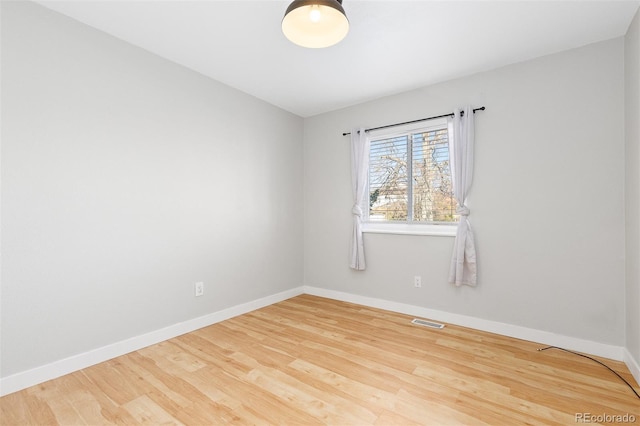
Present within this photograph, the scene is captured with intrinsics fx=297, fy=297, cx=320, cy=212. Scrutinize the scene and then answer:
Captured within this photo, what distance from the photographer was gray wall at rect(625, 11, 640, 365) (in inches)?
79.3

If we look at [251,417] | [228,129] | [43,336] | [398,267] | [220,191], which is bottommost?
[251,417]

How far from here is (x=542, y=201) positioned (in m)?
2.60

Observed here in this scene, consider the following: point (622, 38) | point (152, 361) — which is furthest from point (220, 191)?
point (622, 38)

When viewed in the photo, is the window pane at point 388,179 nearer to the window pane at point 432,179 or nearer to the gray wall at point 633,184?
the window pane at point 432,179

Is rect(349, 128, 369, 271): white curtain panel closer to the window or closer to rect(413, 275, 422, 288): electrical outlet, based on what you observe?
the window

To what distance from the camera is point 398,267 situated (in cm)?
344

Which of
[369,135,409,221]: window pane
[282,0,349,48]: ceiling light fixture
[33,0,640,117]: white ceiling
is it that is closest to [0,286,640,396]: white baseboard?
[369,135,409,221]: window pane

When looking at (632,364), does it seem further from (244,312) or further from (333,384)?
(244,312)

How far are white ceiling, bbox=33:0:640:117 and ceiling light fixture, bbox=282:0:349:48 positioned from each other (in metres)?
0.47

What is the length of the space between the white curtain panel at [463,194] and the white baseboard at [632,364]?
3.59ft

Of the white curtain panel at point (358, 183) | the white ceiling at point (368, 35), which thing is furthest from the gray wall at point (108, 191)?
the white curtain panel at point (358, 183)

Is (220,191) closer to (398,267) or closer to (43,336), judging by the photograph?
(43,336)

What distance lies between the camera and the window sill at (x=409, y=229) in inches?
123

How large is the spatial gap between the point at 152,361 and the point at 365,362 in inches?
63.7
